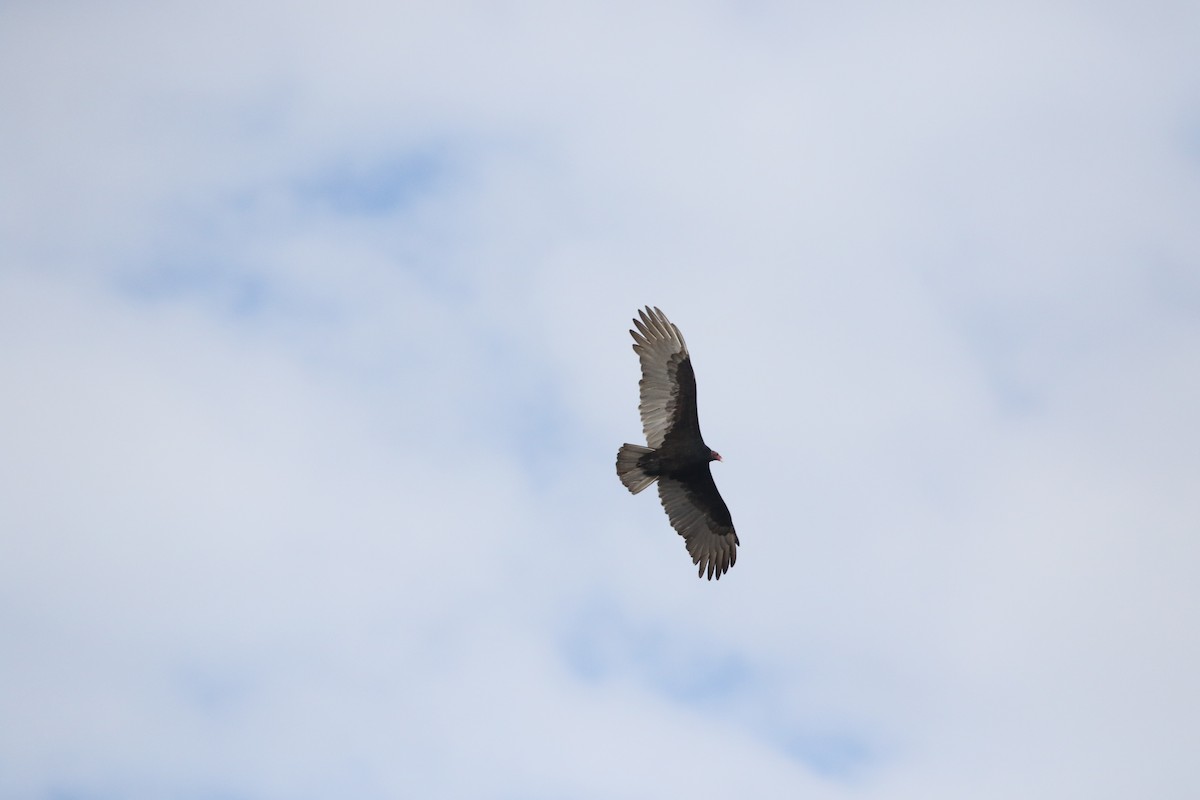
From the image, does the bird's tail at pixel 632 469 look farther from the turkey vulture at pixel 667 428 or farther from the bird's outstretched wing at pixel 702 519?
the bird's outstretched wing at pixel 702 519

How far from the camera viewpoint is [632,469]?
28750 millimetres

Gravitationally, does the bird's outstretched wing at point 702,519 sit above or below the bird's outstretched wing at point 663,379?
below

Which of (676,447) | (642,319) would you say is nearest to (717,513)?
(676,447)

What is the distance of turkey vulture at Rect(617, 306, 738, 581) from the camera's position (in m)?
28.3

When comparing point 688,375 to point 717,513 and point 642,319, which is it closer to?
point 642,319

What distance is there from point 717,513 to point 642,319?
13.4 feet

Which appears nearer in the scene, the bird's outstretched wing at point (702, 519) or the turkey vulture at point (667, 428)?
the turkey vulture at point (667, 428)

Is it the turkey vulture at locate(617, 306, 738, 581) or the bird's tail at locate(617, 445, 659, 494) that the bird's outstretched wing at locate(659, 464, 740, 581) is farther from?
the bird's tail at locate(617, 445, 659, 494)

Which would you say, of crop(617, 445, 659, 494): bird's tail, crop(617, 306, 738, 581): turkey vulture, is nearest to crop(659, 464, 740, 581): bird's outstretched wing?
crop(617, 306, 738, 581): turkey vulture

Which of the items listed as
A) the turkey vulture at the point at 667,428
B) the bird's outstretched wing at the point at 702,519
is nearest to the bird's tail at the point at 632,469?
the turkey vulture at the point at 667,428

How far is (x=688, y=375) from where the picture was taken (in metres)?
28.3

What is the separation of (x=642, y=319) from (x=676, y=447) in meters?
2.34

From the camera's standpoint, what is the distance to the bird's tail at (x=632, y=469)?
2862 cm

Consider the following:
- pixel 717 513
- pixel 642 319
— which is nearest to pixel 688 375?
pixel 642 319
